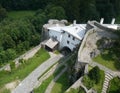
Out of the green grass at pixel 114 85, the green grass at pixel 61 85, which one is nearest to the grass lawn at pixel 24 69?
the green grass at pixel 61 85

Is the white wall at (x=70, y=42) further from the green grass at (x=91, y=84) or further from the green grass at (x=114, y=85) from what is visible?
the green grass at (x=114, y=85)

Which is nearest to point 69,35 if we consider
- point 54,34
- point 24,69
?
point 54,34

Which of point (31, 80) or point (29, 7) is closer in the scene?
point (31, 80)

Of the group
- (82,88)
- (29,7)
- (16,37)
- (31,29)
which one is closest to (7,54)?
(16,37)

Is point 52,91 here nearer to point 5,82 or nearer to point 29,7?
point 5,82

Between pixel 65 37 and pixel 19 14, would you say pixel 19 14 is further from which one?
pixel 65 37
